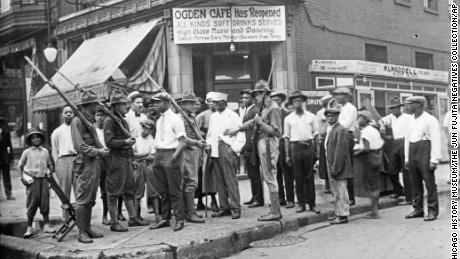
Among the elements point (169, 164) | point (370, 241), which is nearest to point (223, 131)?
point (169, 164)

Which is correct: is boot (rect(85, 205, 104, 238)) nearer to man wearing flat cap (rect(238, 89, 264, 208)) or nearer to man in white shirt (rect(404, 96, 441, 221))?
man wearing flat cap (rect(238, 89, 264, 208))

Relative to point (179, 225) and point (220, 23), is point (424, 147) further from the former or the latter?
point (220, 23)

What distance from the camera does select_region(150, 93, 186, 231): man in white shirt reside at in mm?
6688

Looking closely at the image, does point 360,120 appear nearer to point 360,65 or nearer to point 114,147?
point 114,147

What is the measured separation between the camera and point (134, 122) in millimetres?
8406

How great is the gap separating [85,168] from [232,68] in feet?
26.1

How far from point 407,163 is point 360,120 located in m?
1.21

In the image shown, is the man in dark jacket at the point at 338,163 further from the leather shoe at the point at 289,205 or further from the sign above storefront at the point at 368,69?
the sign above storefront at the point at 368,69

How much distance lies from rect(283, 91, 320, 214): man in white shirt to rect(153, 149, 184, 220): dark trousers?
2.06 meters

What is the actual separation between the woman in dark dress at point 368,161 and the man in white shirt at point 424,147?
0.64 meters

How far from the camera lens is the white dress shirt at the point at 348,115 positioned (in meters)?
8.28

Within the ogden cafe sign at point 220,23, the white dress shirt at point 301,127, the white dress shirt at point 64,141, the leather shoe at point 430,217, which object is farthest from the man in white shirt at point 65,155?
the ogden cafe sign at point 220,23

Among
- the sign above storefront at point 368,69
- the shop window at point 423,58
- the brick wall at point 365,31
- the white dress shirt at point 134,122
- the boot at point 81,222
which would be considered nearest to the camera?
the boot at point 81,222

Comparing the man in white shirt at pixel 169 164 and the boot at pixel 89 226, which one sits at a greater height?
the man in white shirt at pixel 169 164
